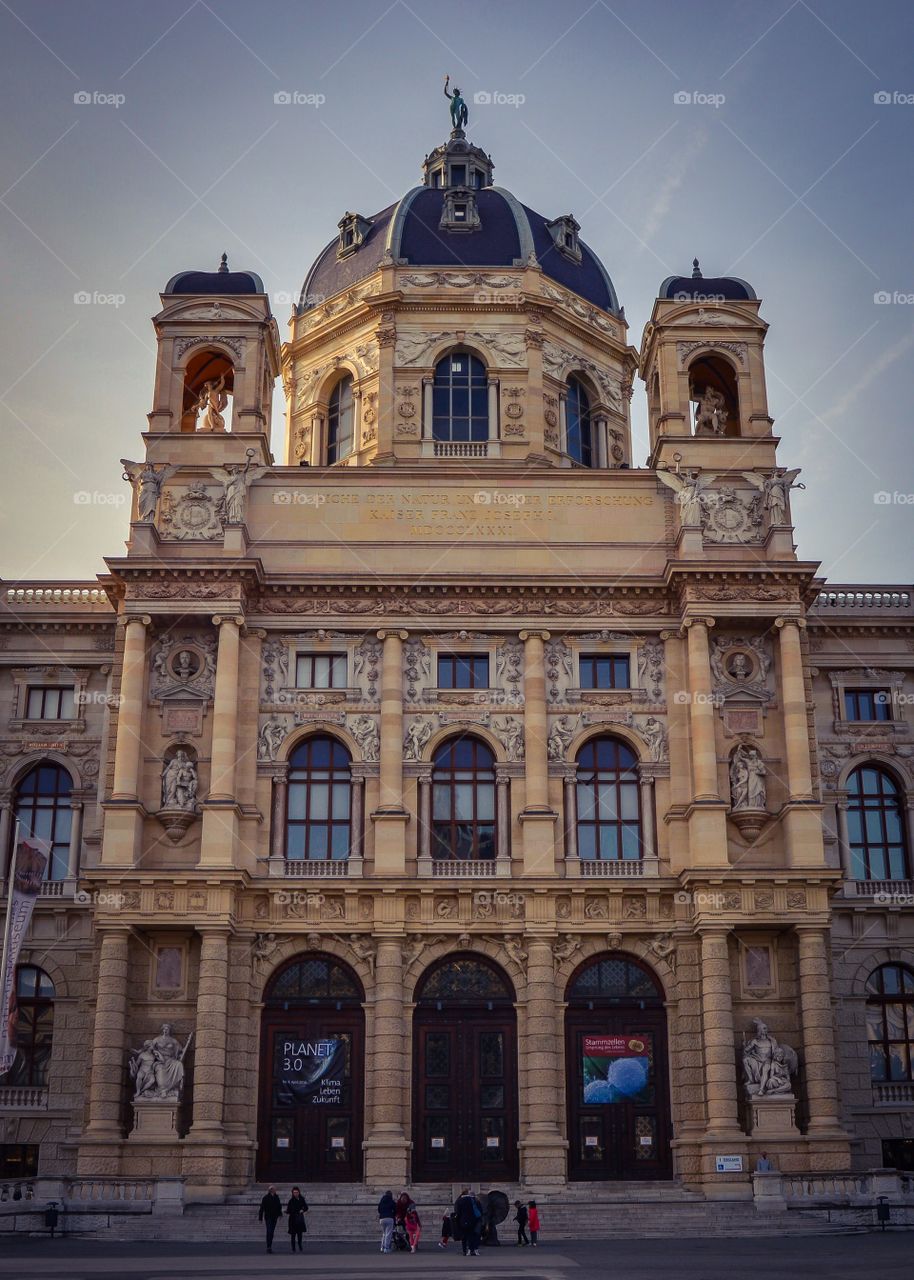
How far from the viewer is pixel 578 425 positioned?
174 ft

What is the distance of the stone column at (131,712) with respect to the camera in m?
41.3

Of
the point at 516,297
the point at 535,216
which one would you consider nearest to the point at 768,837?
the point at 516,297

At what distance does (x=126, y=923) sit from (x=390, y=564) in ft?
40.4

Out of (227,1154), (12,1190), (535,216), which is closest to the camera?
(12,1190)

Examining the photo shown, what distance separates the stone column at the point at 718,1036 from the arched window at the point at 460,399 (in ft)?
60.9

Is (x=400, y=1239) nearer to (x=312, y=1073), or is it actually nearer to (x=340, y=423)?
(x=312, y=1073)

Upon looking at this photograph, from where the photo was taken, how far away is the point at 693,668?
42.9m

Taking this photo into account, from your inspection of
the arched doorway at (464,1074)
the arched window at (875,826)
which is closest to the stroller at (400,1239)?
the arched doorway at (464,1074)

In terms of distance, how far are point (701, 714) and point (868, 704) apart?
25.3ft

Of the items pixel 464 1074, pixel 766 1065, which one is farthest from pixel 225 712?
pixel 766 1065

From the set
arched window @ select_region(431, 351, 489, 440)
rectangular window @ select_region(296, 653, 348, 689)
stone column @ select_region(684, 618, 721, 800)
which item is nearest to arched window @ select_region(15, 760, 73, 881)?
rectangular window @ select_region(296, 653, 348, 689)

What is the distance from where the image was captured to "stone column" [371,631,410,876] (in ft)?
136

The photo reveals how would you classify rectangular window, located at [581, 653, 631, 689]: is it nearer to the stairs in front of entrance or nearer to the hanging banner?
the stairs in front of entrance

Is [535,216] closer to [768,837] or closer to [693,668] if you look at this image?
[693,668]
